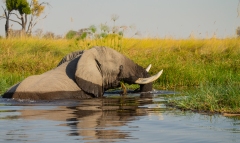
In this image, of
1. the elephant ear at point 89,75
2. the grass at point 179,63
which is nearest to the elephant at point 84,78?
the elephant ear at point 89,75

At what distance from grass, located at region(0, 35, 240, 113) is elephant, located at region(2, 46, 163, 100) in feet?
3.68

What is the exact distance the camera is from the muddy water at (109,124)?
5.74 metres

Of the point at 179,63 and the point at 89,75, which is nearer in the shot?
the point at 89,75

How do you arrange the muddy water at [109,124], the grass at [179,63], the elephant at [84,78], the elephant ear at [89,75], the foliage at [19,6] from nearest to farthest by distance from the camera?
the muddy water at [109,124] → the grass at [179,63] → the elephant at [84,78] → the elephant ear at [89,75] → the foliage at [19,6]

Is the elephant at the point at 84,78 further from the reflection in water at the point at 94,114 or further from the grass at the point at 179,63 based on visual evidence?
the grass at the point at 179,63

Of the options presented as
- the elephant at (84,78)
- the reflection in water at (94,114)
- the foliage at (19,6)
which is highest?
the foliage at (19,6)

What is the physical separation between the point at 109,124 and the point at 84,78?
3.75 meters

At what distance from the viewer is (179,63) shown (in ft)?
47.9

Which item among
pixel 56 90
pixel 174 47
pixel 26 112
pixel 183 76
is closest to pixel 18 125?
pixel 26 112

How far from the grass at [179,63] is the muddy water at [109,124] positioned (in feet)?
1.59

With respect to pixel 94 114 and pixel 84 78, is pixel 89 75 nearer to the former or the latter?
pixel 84 78

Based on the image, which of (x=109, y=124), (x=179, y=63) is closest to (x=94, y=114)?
(x=109, y=124)

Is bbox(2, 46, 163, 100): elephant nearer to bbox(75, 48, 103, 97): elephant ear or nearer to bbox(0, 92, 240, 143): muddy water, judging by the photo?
bbox(75, 48, 103, 97): elephant ear

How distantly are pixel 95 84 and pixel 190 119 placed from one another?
12.1ft
